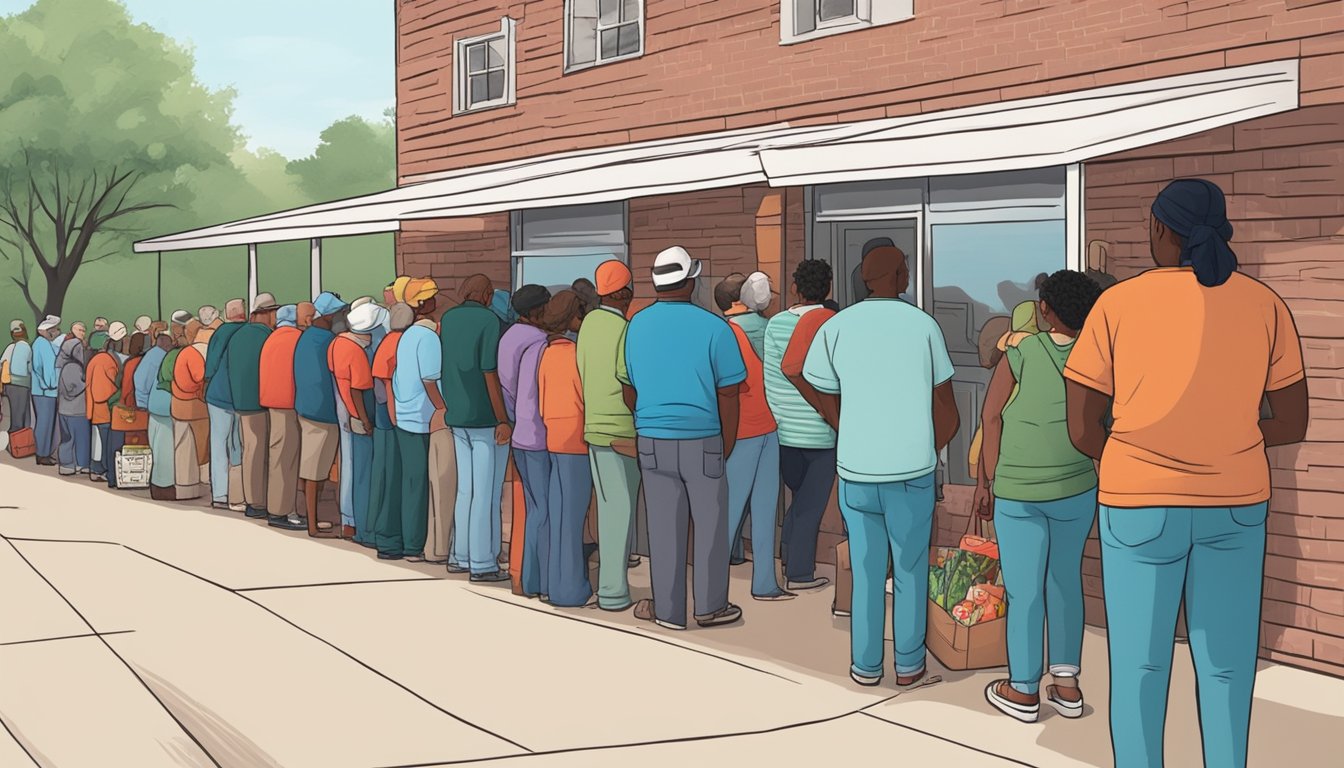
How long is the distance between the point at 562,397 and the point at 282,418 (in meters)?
3.87

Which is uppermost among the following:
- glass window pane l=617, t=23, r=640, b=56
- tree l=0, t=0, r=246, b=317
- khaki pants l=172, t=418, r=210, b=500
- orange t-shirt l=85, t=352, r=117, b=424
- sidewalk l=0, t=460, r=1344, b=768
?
tree l=0, t=0, r=246, b=317

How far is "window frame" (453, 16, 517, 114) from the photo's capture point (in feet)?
44.5

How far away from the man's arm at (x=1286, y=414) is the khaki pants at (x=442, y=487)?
18.9ft

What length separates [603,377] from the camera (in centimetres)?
755

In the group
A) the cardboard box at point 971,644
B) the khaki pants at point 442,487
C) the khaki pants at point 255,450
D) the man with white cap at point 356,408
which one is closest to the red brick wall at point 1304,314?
the cardboard box at point 971,644

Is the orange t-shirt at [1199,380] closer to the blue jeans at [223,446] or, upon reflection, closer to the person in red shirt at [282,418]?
the person in red shirt at [282,418]

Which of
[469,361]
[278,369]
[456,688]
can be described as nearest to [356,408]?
[278,369]

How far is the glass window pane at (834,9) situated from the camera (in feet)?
33.6

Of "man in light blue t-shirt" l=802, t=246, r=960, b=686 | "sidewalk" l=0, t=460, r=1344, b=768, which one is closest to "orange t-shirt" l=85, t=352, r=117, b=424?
"sidewalk" l=0, t=460, r=1344, b=768

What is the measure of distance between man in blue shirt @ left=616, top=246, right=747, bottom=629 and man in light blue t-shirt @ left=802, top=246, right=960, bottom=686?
1.05 m

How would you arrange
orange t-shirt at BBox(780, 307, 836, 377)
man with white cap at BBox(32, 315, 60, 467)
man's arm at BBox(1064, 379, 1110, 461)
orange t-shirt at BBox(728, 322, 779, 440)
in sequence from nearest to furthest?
man's arm at BBox(1064, 379, 1110, 461)
orange t-shirt at BBox(780, 307, 836, 377)
orange t-shirt at BBox(728, 322, 779, 440)
man with white cap at BBox(32, 315, 60, 467)

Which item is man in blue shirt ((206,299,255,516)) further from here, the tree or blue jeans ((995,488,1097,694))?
the tree

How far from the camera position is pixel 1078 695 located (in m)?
5.81

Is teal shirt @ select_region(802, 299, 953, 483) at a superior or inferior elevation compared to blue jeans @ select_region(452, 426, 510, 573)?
superior
